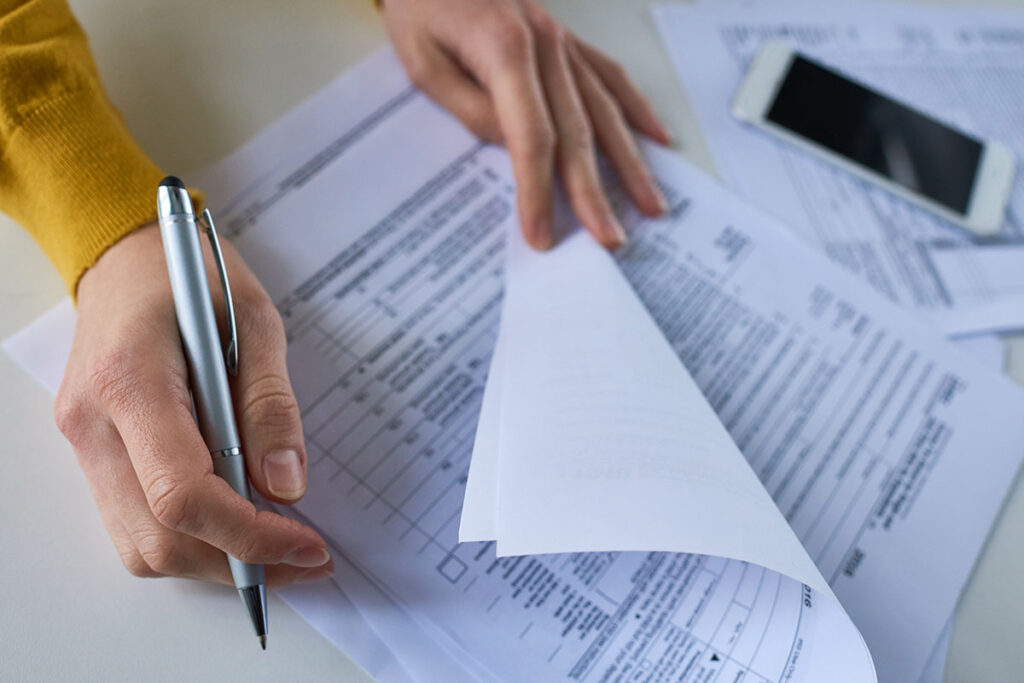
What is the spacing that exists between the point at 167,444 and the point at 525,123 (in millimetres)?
353

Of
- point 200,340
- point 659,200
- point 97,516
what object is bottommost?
point 97,516

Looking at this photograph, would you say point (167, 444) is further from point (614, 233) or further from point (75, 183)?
point (614, 233)

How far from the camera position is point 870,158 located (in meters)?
0.66

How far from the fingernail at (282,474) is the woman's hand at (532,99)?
0.25m

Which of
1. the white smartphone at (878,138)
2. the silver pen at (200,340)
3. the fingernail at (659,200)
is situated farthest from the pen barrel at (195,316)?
the white smartphone at (878,138)

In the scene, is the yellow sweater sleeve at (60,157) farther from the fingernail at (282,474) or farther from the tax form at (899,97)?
the tax form at (899,97)

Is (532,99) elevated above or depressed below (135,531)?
above

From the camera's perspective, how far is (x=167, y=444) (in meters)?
0.34

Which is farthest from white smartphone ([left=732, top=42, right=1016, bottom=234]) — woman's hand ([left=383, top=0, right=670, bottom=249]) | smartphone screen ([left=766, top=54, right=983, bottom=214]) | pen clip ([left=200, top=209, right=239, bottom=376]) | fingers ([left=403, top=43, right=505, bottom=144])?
pen clip ([left=200, top=209, right=239, bottom=376])

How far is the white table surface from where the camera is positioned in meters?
0.37

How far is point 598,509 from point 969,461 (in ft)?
1.01

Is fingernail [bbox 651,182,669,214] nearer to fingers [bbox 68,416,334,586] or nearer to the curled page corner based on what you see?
the curled page corner

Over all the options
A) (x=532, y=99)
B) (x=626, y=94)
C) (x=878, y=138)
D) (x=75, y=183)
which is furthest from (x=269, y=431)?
(x=878, y=138)

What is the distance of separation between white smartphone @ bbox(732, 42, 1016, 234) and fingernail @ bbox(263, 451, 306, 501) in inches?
20.3
